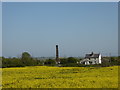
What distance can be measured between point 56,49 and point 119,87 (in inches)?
2542

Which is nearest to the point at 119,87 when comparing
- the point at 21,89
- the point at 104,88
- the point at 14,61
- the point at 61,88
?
the point at 104,88

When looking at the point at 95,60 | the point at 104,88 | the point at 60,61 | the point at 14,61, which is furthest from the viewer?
the point at 95,60

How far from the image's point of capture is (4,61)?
191ft

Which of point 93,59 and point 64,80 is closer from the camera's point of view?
point 64,80

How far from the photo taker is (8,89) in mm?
13984

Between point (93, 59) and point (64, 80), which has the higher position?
point (64, 80)

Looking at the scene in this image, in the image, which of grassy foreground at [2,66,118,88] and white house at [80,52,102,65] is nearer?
grassy foreground at [2,66,118,88]

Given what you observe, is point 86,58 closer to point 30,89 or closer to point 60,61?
point 60,61

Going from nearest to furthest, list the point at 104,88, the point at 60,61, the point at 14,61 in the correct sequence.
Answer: the point at 104,88 < the point at 14,61 < the point at 60,61

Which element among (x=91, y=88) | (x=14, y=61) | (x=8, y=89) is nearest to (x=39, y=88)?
(x=8, y=89)

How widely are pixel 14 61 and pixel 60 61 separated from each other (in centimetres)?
1784

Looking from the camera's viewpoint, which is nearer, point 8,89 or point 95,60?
point 8,89

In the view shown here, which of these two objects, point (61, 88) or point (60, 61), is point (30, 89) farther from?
point (60, 61)

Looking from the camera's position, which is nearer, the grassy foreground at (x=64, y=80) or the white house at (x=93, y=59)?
the grassy foreground at (x=64, y=80)
